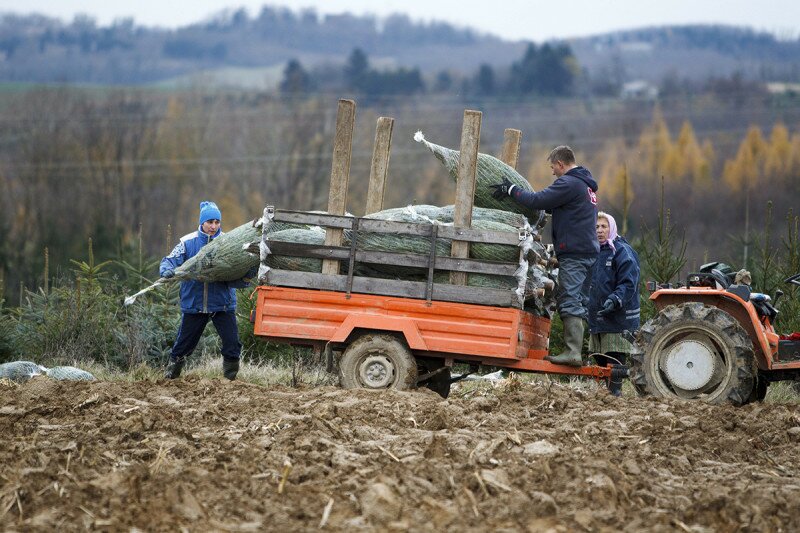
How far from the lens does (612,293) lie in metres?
10.2

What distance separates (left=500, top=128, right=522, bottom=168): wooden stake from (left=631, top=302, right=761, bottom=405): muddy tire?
2.11 metres

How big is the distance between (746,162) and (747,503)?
5622cm

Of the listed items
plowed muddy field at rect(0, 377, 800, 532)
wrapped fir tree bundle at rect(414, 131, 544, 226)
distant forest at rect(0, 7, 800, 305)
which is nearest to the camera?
plowed muddy field at rect(0, 377, 800, 532)

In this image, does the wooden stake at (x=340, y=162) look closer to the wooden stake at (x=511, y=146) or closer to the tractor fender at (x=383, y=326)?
the tractor fender at (x=383, y=326)

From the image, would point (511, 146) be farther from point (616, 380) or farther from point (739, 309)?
point (739, 309)

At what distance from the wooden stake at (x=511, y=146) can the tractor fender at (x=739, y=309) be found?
1.84m

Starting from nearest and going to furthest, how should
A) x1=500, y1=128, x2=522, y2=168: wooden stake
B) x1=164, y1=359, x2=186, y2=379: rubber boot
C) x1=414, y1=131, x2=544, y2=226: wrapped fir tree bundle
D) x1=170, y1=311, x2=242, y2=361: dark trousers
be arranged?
x1=414, y1=131, x2=544, y2=226: wrapped fir tree bundle → x1=500, y1=128, x2=522, y2=168: wooden stake → x1=170, y1=311, x2=242, y2=361: dark trousers → x1=164, y1=359, x2=186, y2=379: rubber boot

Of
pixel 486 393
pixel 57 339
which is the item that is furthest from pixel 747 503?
pixel 57 339

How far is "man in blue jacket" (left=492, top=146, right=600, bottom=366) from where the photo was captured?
30.6ft

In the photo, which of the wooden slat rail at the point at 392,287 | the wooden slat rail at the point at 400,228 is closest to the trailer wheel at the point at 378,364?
the wooden slat rail at the point at 392,287

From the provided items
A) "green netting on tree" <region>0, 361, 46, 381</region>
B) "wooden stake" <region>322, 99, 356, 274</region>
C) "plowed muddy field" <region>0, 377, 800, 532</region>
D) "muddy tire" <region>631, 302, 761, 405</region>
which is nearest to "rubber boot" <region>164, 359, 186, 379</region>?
"green netting on tree" <region>0, 361, 46, 381</region>

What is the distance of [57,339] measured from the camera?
44.1ft

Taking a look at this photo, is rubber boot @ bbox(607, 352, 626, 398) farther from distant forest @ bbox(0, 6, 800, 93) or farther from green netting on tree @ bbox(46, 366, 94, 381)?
distant forest @ bbox(0, 6, 800, 93)

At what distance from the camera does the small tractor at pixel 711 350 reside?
9016 millimetres
